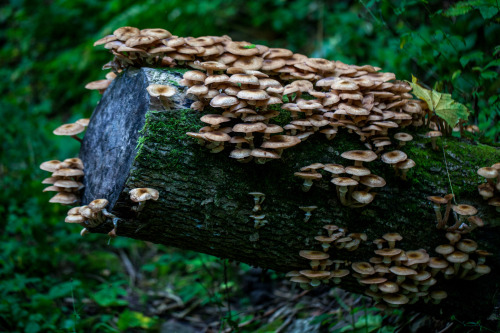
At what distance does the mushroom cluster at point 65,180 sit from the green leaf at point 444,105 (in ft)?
10.6

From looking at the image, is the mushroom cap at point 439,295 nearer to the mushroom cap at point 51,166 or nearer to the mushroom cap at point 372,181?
the mushroom cap at point 372,181

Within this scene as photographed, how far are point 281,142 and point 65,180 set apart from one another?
2.12 metres

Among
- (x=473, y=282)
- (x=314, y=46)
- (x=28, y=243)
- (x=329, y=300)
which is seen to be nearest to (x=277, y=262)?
(x=473, y=282)

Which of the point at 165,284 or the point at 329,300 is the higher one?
the point at 329,300

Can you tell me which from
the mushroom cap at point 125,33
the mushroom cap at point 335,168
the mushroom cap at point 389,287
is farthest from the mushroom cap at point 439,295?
the mushroom cap at point 125,33

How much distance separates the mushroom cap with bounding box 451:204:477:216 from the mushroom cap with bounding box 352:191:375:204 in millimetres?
690

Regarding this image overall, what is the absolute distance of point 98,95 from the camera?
8602 millimetres

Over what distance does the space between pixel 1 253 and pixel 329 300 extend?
14.9 feet

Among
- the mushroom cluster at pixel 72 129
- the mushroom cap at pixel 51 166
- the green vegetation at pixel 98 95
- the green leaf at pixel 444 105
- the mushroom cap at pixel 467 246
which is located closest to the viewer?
the mushroom cap at pixel 467 246

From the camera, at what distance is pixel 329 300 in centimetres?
504

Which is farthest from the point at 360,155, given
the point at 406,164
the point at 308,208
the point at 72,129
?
the point at 72,129

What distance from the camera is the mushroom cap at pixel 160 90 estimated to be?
290cm

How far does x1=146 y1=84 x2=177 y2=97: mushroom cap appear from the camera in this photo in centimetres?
290

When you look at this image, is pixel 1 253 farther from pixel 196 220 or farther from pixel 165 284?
pixel 196 220
